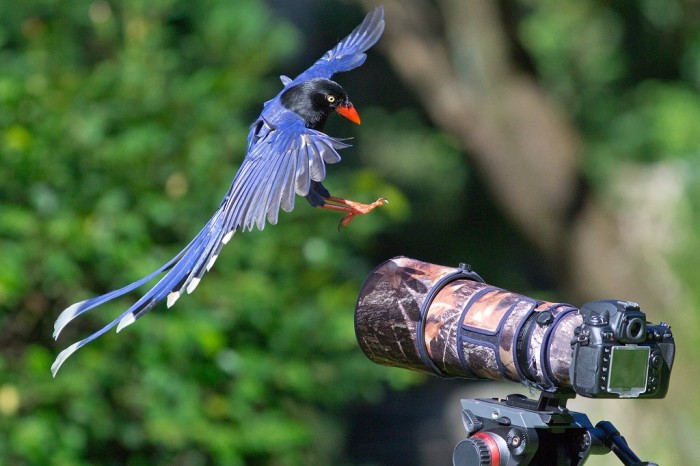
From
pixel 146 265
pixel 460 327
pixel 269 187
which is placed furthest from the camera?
pixel 146 265

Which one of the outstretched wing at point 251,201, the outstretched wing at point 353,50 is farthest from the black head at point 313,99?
the outstretched wing at point 353,50

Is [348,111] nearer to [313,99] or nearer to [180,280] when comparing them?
[313,99]

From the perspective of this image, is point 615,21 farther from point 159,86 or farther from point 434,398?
point 159,86

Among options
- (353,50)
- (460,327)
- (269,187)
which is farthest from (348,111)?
(460,327)

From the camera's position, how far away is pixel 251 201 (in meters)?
2.47

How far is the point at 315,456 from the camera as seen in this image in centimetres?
445

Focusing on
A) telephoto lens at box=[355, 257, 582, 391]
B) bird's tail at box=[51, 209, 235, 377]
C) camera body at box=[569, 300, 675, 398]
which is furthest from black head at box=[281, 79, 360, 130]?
camera body at box=[569, 300, 675, 398]

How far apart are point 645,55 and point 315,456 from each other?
5.33m

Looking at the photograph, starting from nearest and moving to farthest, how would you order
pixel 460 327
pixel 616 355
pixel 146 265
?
pixel 616 355 → pixel 460 327 → pixel 146 265

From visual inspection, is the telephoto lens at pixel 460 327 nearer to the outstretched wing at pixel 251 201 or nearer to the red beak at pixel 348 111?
the outstretched wing at pixel 251 201

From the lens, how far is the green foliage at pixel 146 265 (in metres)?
3.71

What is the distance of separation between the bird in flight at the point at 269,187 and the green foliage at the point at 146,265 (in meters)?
→ 1.13

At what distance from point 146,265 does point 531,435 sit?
2.04 m

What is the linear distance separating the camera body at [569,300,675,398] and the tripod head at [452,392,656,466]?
160mm
